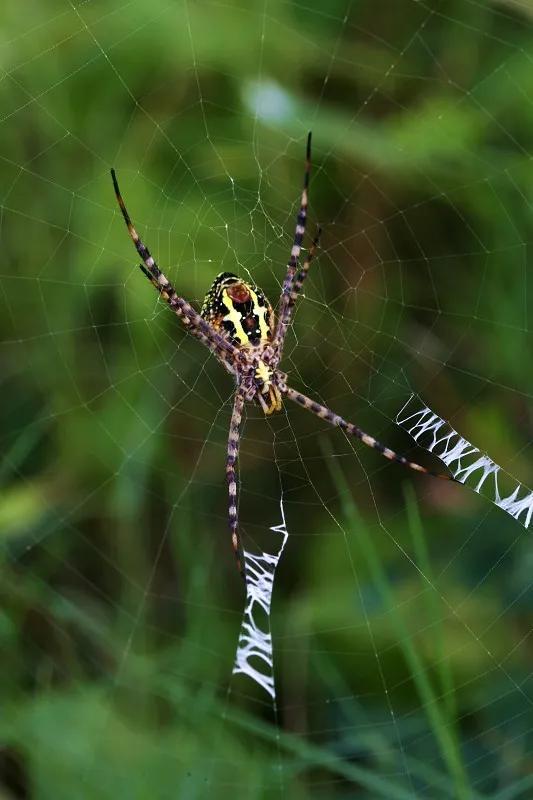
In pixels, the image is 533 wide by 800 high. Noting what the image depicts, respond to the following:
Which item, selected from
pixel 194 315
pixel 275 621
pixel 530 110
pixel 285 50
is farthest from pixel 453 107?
pixel 275 621

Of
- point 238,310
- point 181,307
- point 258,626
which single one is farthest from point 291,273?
point 258,626

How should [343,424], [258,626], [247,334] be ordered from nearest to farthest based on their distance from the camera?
[258,626]
[247,334]
[343,424]

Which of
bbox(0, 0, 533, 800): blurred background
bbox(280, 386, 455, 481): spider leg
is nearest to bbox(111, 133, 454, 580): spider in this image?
bbox(280, 386, 455, 481): spider leg

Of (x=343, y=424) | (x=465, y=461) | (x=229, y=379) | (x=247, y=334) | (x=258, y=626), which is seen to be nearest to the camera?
(x=465, y=461)

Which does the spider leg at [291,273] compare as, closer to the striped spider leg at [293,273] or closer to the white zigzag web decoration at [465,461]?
the striped spider leg at [293,273]

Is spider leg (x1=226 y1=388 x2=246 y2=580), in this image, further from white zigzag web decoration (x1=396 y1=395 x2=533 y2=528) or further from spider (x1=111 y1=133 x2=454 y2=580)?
white zigzag web decoration (x1=396 y1=395 x2=533 y2=528)

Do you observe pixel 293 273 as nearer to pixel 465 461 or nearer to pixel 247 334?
pixel 247 334
